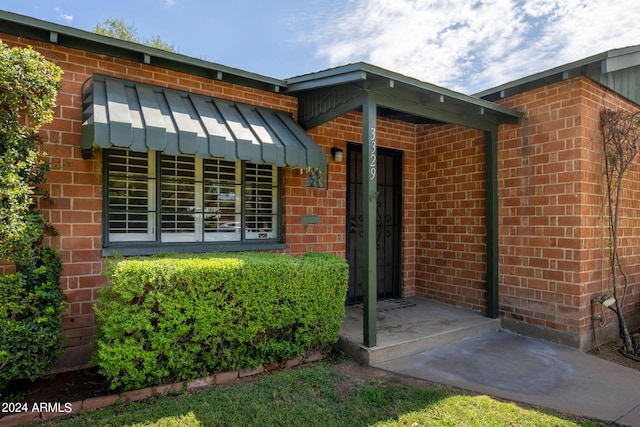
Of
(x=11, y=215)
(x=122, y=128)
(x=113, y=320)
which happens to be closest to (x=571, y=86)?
(x=122, y=128)

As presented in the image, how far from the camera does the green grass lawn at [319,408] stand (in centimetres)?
297

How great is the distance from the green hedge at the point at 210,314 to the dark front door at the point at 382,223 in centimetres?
203

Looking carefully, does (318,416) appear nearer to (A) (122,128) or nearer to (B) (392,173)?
(A) (122,128)

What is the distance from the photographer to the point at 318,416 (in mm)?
3070

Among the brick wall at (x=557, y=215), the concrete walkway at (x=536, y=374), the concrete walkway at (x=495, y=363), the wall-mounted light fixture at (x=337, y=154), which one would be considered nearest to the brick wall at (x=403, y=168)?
the wall-mounted light fixture at (x=337, y=154)

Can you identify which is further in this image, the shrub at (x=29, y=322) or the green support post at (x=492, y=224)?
the green support post at (x=492, y=224)

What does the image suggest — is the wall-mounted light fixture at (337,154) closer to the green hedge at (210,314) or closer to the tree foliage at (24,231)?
the green hedge at (210,314)

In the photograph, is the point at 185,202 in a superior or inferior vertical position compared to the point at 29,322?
superior

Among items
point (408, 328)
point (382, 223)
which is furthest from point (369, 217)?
point (382, 223)

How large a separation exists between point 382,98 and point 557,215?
2.98 metres

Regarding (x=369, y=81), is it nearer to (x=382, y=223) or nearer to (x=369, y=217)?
(x=369, y=217)

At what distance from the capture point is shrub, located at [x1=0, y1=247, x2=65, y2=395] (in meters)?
3.02

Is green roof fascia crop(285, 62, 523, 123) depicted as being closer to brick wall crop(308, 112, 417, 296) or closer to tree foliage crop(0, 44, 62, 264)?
brick wall crop(308, 112, 417, 296)

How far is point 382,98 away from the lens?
4488 millimetres
